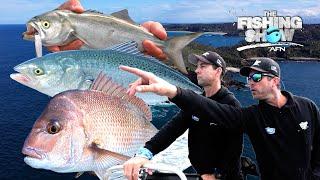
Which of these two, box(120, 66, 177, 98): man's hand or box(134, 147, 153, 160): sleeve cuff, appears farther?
box(134, 147, 153, 160): sleeve cuff

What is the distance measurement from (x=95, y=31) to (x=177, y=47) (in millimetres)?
749

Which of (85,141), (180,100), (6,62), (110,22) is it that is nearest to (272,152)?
(180,100)

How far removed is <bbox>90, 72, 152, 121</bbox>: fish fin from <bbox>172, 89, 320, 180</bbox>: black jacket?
134 cm

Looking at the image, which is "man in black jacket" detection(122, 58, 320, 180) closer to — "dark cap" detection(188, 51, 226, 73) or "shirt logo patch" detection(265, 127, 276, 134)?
"shirt logo patch" detection(265, 127, 276, 134)

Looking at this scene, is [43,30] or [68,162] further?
[43,30]

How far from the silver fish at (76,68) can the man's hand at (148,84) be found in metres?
0.16

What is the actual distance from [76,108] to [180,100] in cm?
123

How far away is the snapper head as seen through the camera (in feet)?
8.93

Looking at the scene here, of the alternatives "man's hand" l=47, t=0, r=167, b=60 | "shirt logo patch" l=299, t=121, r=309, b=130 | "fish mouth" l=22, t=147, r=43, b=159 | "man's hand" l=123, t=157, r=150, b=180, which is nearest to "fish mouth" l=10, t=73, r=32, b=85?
"man's hand" l=47, t=0, r=167, b=60

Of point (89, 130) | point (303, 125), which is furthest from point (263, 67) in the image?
point (89, 130)

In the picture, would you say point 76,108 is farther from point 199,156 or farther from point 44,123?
point 199,156

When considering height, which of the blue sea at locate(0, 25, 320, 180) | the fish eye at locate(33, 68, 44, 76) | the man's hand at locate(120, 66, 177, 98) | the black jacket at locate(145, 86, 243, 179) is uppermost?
the fish eye at locate(33, 68, 44, 76)

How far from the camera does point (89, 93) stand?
2996mm

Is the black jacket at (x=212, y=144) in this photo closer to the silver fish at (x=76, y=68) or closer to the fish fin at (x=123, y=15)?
the fish fin at (x=123, y=15)
